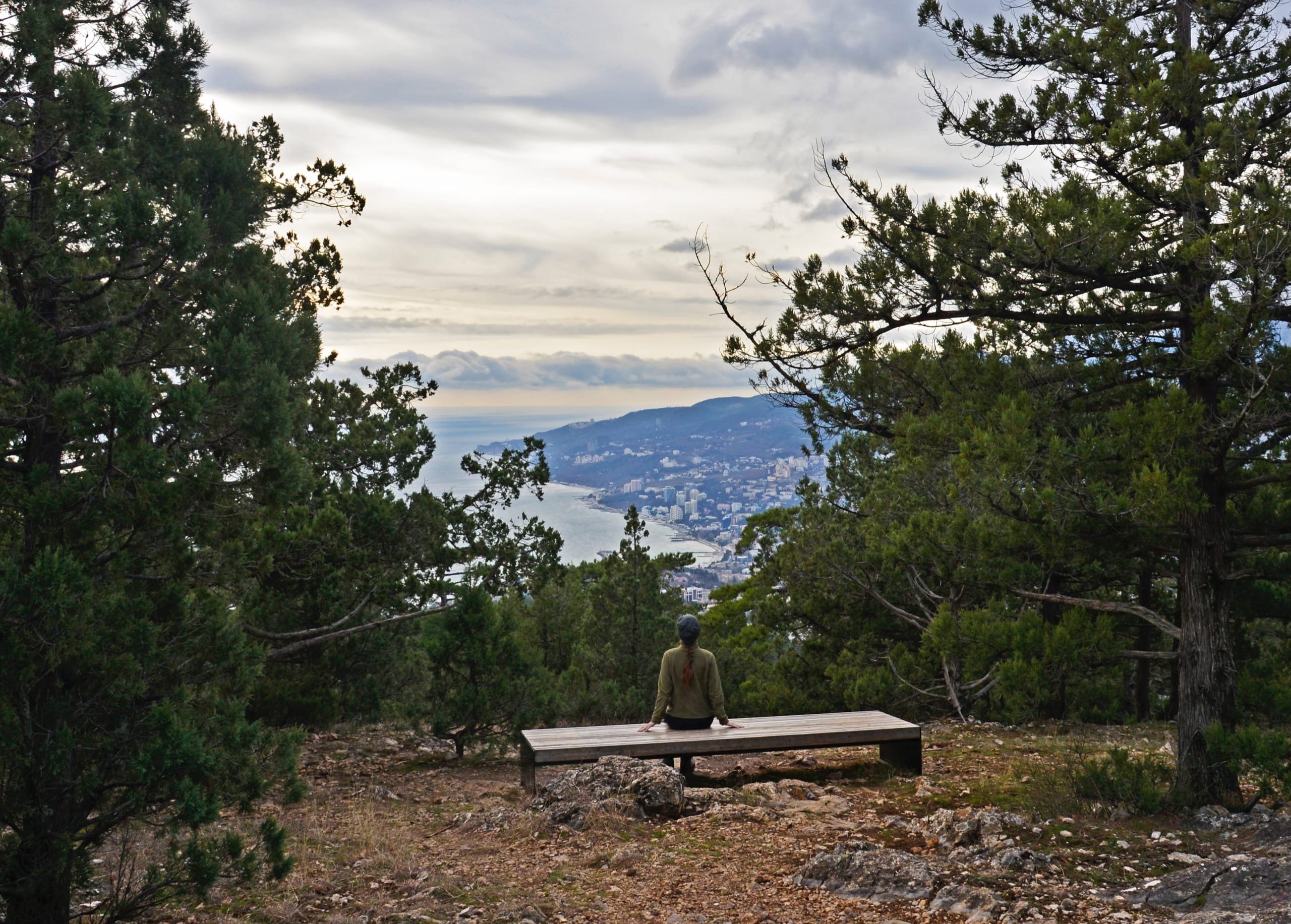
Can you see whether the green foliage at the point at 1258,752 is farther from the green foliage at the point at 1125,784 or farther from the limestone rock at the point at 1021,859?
the limestone rock at the point at 1021,859

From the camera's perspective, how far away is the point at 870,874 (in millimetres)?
4832

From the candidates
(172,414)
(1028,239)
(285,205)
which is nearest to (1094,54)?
(1028,239)

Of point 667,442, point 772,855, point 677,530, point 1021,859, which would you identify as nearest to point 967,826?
point 1021,859

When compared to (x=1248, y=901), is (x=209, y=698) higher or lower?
higher

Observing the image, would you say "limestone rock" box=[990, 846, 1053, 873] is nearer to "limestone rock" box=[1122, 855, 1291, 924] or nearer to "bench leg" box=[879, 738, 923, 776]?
"limestone rock" box=[1122, 855, 1291, 924]

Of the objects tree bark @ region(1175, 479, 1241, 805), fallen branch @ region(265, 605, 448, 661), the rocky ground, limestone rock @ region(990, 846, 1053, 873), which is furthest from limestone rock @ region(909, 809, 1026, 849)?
fallen branch @ region(265, 605, 448, 661)

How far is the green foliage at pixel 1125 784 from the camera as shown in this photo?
18.8ft

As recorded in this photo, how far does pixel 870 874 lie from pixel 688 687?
243 cm

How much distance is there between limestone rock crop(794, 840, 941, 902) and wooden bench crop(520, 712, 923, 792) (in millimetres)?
1538

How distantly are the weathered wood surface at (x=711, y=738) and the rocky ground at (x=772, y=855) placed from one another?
0.58 ft

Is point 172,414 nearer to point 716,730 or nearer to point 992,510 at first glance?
point 716,730

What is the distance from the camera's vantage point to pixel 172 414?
461 cm

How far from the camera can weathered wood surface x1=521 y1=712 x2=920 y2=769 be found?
258 inches

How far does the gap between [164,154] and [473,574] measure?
16.3ft
